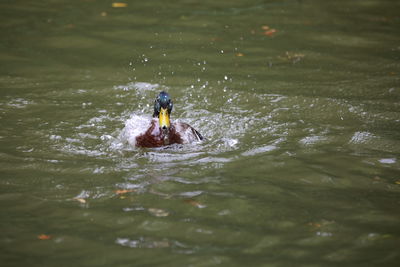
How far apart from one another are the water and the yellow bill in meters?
0.31

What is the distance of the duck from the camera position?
20.5ft

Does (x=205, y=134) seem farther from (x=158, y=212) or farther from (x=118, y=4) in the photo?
(x=118, y=4)

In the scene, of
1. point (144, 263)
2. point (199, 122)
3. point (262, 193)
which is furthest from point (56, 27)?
point (144, 263)

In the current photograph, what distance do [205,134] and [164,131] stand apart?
0.88 m

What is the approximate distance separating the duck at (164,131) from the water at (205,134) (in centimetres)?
11

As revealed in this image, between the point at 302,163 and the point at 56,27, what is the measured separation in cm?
610

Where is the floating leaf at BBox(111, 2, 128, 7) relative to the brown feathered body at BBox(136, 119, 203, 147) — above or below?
above

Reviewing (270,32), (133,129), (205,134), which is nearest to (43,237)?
(133,129)

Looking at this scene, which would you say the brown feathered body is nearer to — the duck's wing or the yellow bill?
the duck's wing

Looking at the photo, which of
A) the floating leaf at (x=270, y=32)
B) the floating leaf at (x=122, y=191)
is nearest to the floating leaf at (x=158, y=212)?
the floating leaf at (x=122, y=191)

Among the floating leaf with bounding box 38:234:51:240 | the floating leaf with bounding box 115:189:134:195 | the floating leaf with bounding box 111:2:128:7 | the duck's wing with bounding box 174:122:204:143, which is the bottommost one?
the floating leaf with bounding box 38:234:51:240

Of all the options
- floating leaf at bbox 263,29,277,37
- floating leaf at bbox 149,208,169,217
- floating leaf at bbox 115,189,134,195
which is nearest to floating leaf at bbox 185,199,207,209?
floating leaf at bbox 149,208,169,217

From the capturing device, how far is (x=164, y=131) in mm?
6305

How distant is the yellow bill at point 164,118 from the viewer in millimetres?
6199
